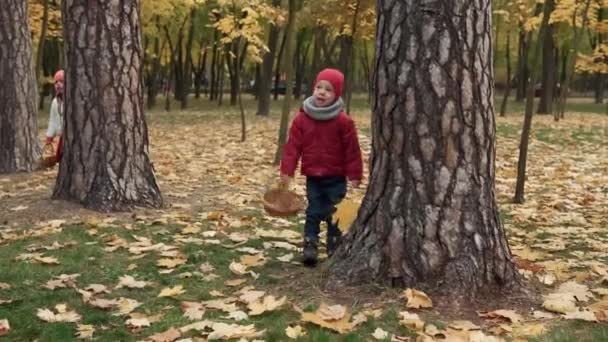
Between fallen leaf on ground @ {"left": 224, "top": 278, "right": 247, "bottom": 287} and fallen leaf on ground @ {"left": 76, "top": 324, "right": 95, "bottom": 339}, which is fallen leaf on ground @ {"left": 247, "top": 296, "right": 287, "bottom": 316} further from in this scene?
fallen leaf on ground @ {"left": 76, "top": 324, "right": 95, "bottom": 339}

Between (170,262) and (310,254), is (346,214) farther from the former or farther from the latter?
(170,262)

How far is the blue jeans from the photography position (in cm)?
464

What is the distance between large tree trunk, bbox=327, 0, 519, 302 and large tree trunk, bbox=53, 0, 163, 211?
325 centimetres

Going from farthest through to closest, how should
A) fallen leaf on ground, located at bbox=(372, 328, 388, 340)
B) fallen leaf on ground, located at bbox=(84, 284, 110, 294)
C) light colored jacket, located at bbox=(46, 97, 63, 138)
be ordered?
light colored jacket, located at bbox=(46, 97, 63, 138), fallen leaf on ground, located at bbox=(84, 284, 110, 294), fallen leaf on ground, located at bbox=(372, 328, 388, 340)

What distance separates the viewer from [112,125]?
614cm

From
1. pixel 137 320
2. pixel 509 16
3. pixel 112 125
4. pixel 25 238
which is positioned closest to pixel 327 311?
pixel 137 320

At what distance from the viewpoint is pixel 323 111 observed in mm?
4516

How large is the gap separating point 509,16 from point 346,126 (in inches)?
743

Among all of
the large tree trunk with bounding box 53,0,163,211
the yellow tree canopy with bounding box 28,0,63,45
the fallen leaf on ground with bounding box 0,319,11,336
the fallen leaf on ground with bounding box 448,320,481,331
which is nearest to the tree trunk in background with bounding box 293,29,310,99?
the yellow tree canopy with bounding box 28,0,63,45

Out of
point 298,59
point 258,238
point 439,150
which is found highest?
point 298,59

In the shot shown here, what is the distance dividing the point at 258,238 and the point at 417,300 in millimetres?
2059

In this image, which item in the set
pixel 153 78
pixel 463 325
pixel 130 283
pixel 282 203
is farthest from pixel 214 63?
pixel 463 325

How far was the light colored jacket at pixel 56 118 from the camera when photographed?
9.08m

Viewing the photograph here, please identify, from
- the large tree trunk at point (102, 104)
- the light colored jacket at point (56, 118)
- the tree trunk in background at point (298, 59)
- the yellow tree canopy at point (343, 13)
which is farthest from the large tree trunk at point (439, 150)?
the tree trunk in background at point (298, 59)
